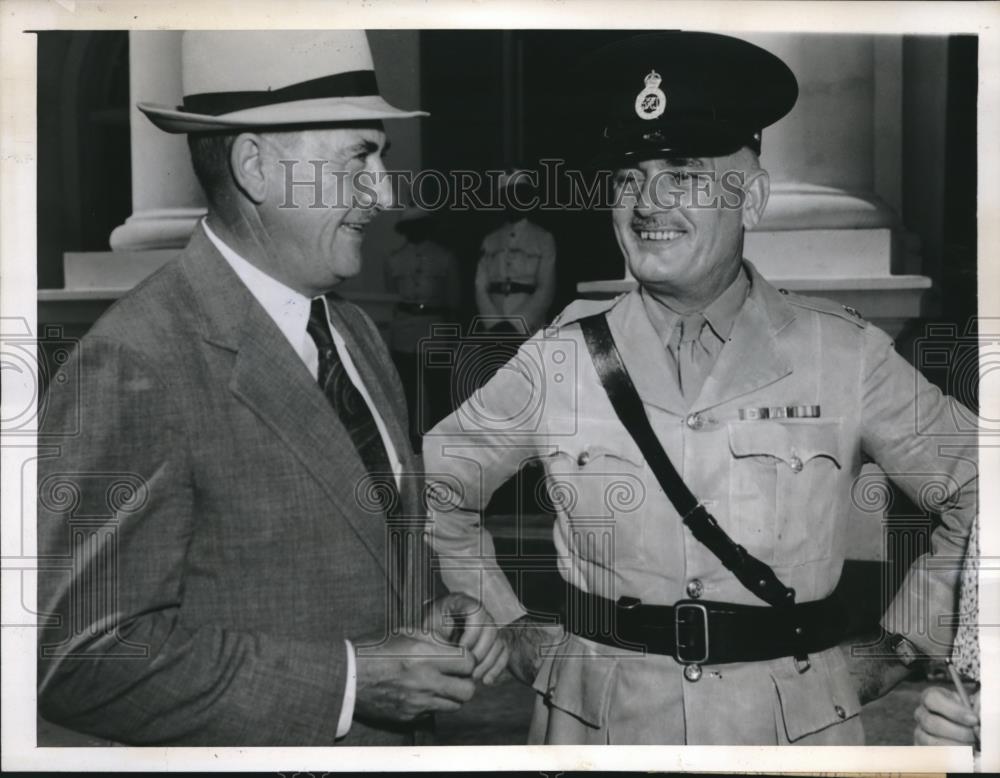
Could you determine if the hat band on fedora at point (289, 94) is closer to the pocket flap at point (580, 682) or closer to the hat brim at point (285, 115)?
the hat brim at point (285, 115)

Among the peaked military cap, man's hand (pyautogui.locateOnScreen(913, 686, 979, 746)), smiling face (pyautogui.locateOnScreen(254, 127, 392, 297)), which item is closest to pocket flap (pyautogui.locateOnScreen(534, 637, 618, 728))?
man's hand (pyautogui.locateOnScreen(913, 686, 979, 746))

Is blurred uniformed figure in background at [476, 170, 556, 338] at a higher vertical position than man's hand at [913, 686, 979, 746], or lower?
higher

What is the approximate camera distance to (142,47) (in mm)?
4156

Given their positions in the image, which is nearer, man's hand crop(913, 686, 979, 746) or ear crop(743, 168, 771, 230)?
ear crop(743, 168, 771, 230)

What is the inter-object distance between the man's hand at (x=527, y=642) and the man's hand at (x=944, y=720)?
1.27m

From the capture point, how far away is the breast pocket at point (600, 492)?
4.11m

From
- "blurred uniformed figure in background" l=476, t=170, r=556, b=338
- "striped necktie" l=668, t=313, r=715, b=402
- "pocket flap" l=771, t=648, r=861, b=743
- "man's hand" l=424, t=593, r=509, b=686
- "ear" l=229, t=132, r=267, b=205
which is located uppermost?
"ear" l=229, t=132, r=267, b=205

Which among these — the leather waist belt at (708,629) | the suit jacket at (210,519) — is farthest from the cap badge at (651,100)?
the leather waist belt at (708,629)

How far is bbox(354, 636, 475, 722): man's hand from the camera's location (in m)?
4.12

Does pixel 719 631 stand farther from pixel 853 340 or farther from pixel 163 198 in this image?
pixel 163 198

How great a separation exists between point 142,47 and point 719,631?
266 cm

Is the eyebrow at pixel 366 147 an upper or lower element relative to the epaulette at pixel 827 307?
upper

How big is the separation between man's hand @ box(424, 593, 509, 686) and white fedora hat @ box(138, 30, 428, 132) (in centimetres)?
160

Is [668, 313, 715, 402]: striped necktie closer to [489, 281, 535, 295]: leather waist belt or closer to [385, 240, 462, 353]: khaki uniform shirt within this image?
[489, 281, 535, 295]: leather waist belt
